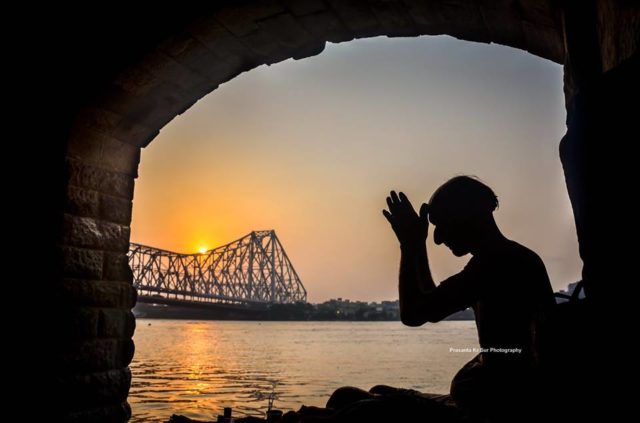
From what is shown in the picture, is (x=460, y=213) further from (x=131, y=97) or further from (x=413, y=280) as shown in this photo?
(x=131, y=97)

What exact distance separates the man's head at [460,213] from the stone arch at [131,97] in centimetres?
108

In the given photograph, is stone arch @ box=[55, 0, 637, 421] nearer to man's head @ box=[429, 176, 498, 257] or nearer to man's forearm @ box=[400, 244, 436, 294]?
man's head @ box=[429, 176, 498, 257]

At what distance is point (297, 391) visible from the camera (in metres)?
12.6

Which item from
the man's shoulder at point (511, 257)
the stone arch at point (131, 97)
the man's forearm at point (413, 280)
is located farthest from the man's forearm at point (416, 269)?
the stone arch at point (131, 97)

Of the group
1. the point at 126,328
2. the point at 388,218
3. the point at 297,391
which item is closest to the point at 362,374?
the point at 297,391

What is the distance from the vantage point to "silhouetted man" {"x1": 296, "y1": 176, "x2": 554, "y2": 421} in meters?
1.66

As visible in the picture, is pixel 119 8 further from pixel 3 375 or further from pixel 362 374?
pixel 362 374

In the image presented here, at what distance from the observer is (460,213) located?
193cm

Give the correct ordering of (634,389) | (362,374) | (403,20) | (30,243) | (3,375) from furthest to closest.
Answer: (362,374) → (403,20) → (30,243) → (3,375) → (634,389)

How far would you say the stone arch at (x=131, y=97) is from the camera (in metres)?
2.86

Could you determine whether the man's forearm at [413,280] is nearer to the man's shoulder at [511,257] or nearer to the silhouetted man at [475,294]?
the silhouetted man at [475,294]

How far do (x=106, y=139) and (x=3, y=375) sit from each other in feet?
4.62

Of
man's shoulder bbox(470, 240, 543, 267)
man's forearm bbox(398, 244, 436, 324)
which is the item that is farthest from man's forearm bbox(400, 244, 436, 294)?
man's shoulder bbox(470, 240, 543, 267)

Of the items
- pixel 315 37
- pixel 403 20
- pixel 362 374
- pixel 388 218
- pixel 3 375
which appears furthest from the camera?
pixel 362 374
